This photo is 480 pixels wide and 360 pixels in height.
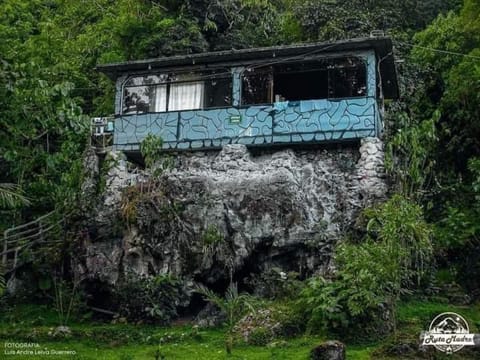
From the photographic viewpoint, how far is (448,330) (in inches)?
469

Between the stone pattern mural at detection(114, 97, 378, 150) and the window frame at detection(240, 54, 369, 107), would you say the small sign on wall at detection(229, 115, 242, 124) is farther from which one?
the window frame at detection(240, 54, 369, 107)

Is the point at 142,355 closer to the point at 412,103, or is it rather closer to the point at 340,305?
the point at 340,305

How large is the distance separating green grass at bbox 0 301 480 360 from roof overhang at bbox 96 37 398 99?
6.39 metres

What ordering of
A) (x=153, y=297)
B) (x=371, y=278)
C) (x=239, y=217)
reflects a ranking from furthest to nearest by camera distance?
(x=239, y=217) < (x=153, y=297) < (x=371, y=278)

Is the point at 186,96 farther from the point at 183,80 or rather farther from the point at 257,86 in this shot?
the point at 257,86

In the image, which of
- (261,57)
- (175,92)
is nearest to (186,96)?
(175,92)

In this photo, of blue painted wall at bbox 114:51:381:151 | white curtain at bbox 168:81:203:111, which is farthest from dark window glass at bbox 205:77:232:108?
blue painted wall at bbox 114:51:381:151

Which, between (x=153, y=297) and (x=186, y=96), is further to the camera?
(x=186, y=96)

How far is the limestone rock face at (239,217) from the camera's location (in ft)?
51.4

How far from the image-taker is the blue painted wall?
667 inches

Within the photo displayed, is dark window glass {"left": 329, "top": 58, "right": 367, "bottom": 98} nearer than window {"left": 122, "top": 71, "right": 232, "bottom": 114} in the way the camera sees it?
Yes

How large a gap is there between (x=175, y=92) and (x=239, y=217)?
4.56 meters

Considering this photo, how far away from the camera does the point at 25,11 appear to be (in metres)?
26.7

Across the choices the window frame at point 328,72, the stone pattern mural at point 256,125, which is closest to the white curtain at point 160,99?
the stone pattern mural at point 256,125
